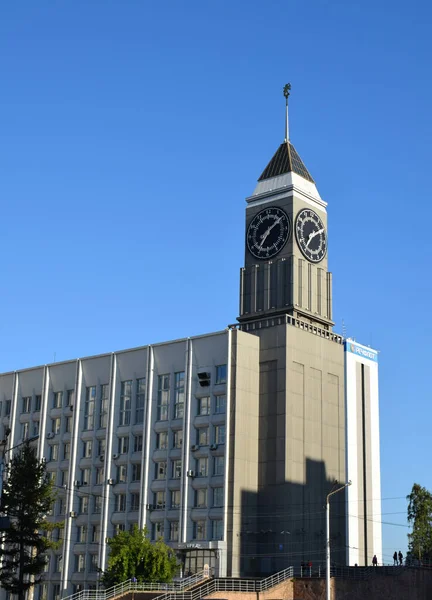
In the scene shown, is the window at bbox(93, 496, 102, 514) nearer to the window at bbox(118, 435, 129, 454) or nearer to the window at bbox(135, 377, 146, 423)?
the window at bbox(118, 435, 129, 454)

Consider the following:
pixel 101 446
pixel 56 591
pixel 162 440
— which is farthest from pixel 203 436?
pixel 56 591

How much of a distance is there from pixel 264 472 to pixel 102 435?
1874 cm

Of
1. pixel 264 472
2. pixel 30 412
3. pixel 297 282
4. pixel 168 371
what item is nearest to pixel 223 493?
pixel 264 472

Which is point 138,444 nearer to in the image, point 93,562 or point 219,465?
point 219,465

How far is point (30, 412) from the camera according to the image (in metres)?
103

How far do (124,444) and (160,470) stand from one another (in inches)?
222

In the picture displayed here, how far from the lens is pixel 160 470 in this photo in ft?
294

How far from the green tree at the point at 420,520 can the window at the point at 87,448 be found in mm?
Answer: 37940

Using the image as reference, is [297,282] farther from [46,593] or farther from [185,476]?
[46,593]

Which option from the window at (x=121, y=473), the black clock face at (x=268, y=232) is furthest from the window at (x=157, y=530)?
the black clock face at (x=268, y=232)

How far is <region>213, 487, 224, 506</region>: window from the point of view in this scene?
83469mm

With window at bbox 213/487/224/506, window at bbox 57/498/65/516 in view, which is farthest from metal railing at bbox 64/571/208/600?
window at bbox 57/498/65/516

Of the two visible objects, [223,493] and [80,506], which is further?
[80,506]

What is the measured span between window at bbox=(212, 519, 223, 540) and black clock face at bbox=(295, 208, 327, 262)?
28.5m
